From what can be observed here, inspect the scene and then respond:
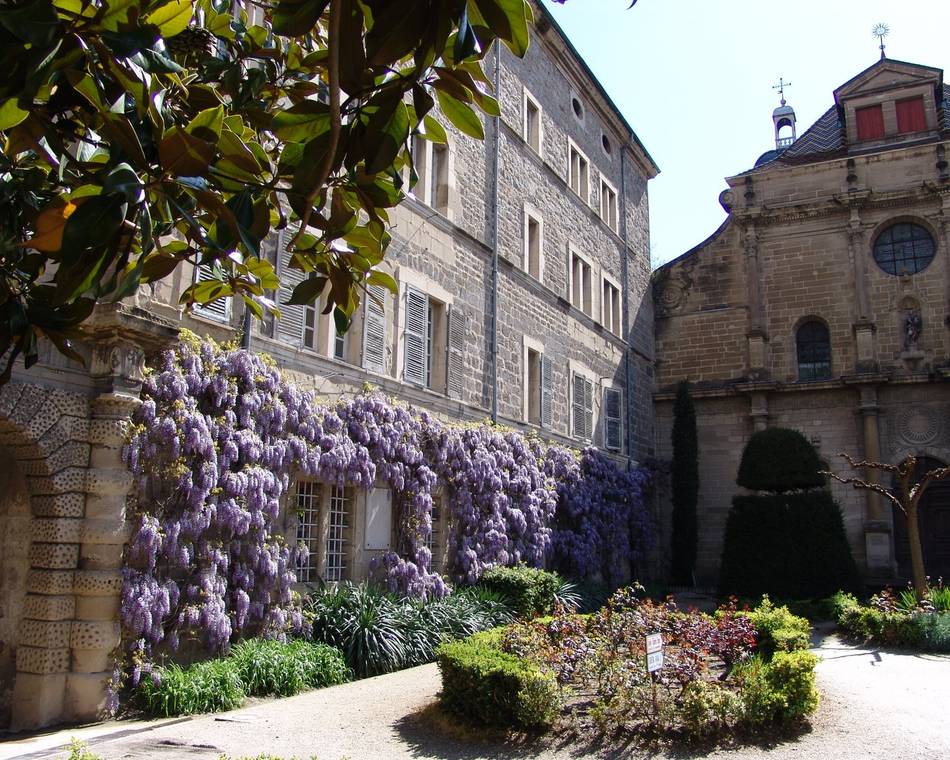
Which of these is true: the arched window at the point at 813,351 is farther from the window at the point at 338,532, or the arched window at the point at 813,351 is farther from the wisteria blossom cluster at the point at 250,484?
the window at the point at 338,532

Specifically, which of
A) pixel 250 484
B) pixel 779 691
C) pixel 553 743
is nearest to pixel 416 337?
pixel 250 484

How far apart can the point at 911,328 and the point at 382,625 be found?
16402mm

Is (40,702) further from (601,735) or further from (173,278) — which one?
(601,735)

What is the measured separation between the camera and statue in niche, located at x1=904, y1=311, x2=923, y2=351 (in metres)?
20.4

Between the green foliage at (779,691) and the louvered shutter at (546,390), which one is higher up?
the louvered shutter at (546,390)

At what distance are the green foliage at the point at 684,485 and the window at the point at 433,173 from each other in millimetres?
10680

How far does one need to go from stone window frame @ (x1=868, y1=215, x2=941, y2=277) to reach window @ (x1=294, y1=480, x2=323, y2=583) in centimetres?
1691

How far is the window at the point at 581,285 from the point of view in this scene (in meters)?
18.9

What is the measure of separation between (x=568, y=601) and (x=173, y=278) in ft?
27.0

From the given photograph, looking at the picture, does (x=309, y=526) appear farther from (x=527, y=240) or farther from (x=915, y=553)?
(x=915, y=553)

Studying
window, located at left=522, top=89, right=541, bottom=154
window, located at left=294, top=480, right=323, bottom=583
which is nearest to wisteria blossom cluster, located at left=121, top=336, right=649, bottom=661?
window, located at left=294, top=480, right=323, bottom=583

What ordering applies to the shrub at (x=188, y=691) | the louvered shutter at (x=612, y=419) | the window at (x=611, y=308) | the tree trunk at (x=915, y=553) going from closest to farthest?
1. the shrub at (x=188, y=691)
2. the tree trunk at (x=915, y=553)
3. the louvered shutter at (x=612, y=419)
4. the window at (x=611, y=308)

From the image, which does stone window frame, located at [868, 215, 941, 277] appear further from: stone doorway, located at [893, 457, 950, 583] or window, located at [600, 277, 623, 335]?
window, located at [600, 277, 623, 335]

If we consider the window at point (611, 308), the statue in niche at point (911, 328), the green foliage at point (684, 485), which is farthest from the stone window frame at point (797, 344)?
the window at point (611, 308)
